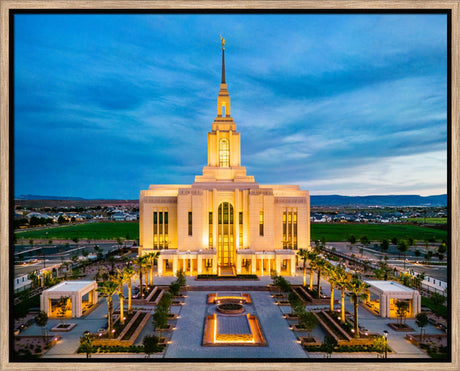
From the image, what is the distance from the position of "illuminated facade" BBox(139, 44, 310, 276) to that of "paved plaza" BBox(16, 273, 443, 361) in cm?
803

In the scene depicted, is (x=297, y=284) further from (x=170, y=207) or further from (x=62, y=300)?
(x=62, y=300)

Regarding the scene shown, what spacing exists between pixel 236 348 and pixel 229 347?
1.41 feet

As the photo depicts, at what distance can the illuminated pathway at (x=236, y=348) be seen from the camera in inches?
644

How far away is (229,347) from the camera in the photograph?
56.2ft

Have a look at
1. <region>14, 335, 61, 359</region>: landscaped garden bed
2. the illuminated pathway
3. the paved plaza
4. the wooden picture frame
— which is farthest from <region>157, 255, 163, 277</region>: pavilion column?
the wooden picture frame

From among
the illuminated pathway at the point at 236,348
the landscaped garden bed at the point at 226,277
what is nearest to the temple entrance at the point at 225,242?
the landscaped garden bed at the point at 226,277

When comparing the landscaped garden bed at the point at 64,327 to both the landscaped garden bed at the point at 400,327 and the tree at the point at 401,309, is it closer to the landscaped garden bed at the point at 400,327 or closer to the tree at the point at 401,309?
the landscaped garden bed at the point at 400,327

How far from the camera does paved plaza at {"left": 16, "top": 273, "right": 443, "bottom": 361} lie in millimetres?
16469

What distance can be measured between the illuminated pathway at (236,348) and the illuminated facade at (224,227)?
10004mm

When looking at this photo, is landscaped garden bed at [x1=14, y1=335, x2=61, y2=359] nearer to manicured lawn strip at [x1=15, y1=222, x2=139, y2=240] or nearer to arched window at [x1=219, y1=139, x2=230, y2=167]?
arched window at [x1=219, y1=139, x2=230, y2=167]

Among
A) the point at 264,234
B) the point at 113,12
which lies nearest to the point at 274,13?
the point at 113,12

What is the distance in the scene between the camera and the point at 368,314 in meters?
23.2

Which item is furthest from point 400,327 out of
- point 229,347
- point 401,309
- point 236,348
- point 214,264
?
point 214,264

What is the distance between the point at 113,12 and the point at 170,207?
32528 millimetres
